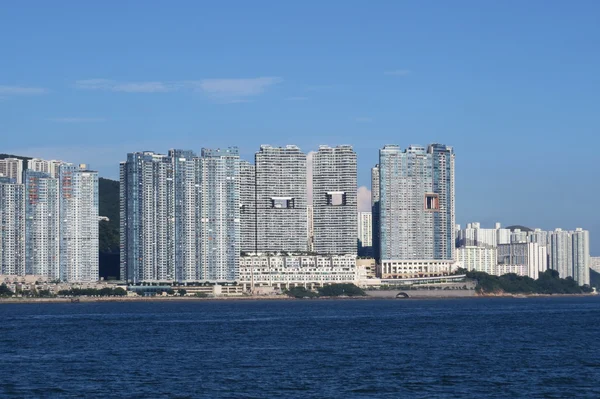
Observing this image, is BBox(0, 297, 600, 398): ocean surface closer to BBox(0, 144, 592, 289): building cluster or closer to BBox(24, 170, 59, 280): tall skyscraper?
BBox(0, 144, 592, 289): building cluster

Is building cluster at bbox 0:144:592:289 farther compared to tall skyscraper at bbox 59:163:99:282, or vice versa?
tall skyscraper at bbox 59:163:99:282

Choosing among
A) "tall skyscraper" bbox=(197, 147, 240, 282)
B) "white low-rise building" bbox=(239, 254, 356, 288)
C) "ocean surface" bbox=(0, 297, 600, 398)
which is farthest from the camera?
"white low-rise building" bbox=(239, 254, 356, 288)

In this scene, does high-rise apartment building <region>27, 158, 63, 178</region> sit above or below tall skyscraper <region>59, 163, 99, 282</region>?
above


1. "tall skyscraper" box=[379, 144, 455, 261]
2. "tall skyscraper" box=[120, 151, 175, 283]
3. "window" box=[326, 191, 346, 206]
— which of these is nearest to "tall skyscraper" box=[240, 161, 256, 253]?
"window" box=[326, 191, 346, 206]

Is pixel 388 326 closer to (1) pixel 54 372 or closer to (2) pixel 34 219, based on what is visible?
(1) pixel 54 372

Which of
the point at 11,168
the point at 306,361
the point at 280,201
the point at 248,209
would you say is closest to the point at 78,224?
the point at 11,168

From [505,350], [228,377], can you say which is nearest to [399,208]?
[505,350]

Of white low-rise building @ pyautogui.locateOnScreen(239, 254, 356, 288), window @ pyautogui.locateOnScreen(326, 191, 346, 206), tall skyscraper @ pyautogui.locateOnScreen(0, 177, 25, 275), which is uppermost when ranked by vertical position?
window @ pyautogui.locateOnScreen(326, 191, 346, 206)

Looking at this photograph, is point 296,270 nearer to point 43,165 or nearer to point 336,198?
point 336,198
